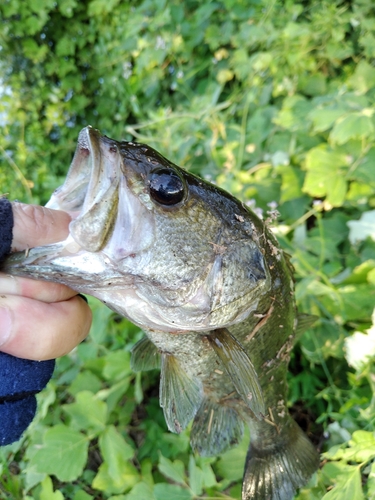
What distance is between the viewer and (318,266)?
1549 mm

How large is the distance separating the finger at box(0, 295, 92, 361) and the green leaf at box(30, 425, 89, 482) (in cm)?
56

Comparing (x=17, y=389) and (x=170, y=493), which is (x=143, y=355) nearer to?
(x=17, y=389)

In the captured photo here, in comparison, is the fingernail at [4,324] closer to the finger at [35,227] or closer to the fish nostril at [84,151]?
the finger at [35,227]

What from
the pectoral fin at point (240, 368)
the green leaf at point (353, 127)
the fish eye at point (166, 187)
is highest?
the green leaf at point (353, 127)

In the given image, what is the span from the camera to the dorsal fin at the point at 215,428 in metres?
1.08

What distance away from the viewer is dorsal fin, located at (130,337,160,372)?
1.07 m

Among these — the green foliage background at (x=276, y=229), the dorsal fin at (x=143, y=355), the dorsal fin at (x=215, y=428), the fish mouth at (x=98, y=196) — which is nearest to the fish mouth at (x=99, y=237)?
the fish mouth at (x=98, y=196)

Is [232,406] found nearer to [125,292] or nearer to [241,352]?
[241,352]

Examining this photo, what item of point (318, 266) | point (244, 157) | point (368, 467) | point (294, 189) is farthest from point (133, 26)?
point (368, 467)

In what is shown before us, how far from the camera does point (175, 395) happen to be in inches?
38.1

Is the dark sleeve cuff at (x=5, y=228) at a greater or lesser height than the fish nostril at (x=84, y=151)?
lesser

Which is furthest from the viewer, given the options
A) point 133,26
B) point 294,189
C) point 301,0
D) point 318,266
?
point 133,26

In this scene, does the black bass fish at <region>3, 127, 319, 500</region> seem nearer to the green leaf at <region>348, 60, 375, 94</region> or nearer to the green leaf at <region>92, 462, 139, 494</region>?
the green leaf at <region>92, 462, 139, 494</region>

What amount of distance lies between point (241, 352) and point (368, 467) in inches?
22.9
